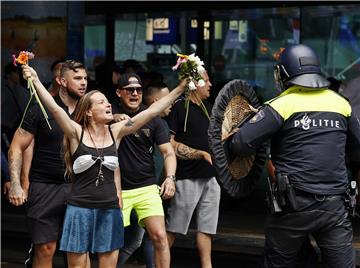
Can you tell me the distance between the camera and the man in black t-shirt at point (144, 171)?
24.7ft

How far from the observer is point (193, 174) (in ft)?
26.8

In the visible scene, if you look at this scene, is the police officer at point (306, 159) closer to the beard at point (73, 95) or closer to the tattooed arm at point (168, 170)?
the tattooed arm at point (168, 170)

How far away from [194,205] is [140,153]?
861mm

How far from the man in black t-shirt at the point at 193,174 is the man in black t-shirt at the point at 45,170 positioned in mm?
1111

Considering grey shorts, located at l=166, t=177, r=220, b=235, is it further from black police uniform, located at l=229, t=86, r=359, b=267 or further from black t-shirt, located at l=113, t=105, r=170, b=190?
black police uniform, located at l=229, t=86, r=359, b=267

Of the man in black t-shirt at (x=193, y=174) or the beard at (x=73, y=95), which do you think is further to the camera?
the man in black t-shirt at (x=193, y=174)

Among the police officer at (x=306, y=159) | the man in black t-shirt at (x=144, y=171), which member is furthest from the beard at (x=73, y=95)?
the police officer at (x=306, y=159)

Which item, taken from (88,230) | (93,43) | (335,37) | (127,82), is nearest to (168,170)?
(127,82)

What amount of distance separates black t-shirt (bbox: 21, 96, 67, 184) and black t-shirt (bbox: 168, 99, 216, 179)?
117 cm

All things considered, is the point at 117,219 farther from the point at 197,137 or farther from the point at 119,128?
the point at 197,137

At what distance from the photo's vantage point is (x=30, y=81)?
6.66 m

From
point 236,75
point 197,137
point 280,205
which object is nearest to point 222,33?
point 236,75

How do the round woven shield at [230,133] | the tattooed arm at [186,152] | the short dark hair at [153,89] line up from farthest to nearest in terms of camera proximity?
the short dark hair at [153,89], the tattooed arm at [186,152], the round woven shield at [230,133]

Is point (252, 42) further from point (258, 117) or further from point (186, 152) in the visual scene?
point (258, 117)
